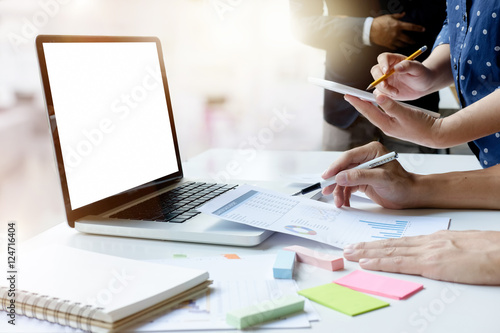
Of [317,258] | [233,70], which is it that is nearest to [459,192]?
[317,258]

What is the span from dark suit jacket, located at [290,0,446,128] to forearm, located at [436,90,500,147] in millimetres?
1118

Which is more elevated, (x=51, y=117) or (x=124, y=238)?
(x=51, y=117)

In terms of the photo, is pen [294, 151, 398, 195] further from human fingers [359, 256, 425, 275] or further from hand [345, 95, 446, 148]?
human fingers [359, 256, 425, 275]

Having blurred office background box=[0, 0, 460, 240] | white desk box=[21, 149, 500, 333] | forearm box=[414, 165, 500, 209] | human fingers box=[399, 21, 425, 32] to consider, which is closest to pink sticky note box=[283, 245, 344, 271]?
white desk box=[21, 149, 500, 333]

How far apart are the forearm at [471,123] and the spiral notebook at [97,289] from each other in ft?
1.90

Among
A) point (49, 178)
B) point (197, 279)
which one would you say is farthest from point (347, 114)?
point (197, 279)

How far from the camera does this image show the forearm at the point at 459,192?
1.00 metres

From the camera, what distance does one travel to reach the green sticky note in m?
0.61

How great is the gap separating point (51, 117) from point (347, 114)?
164 cm

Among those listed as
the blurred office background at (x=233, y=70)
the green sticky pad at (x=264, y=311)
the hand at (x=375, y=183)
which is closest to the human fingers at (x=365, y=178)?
the hand at (x=375, y=183)

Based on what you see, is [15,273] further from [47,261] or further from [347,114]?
[347,114]

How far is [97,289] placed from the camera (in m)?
0.61

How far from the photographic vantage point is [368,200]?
3.56ft

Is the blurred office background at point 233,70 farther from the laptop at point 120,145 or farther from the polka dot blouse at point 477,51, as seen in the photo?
the polka dot blouse at point 477,51
